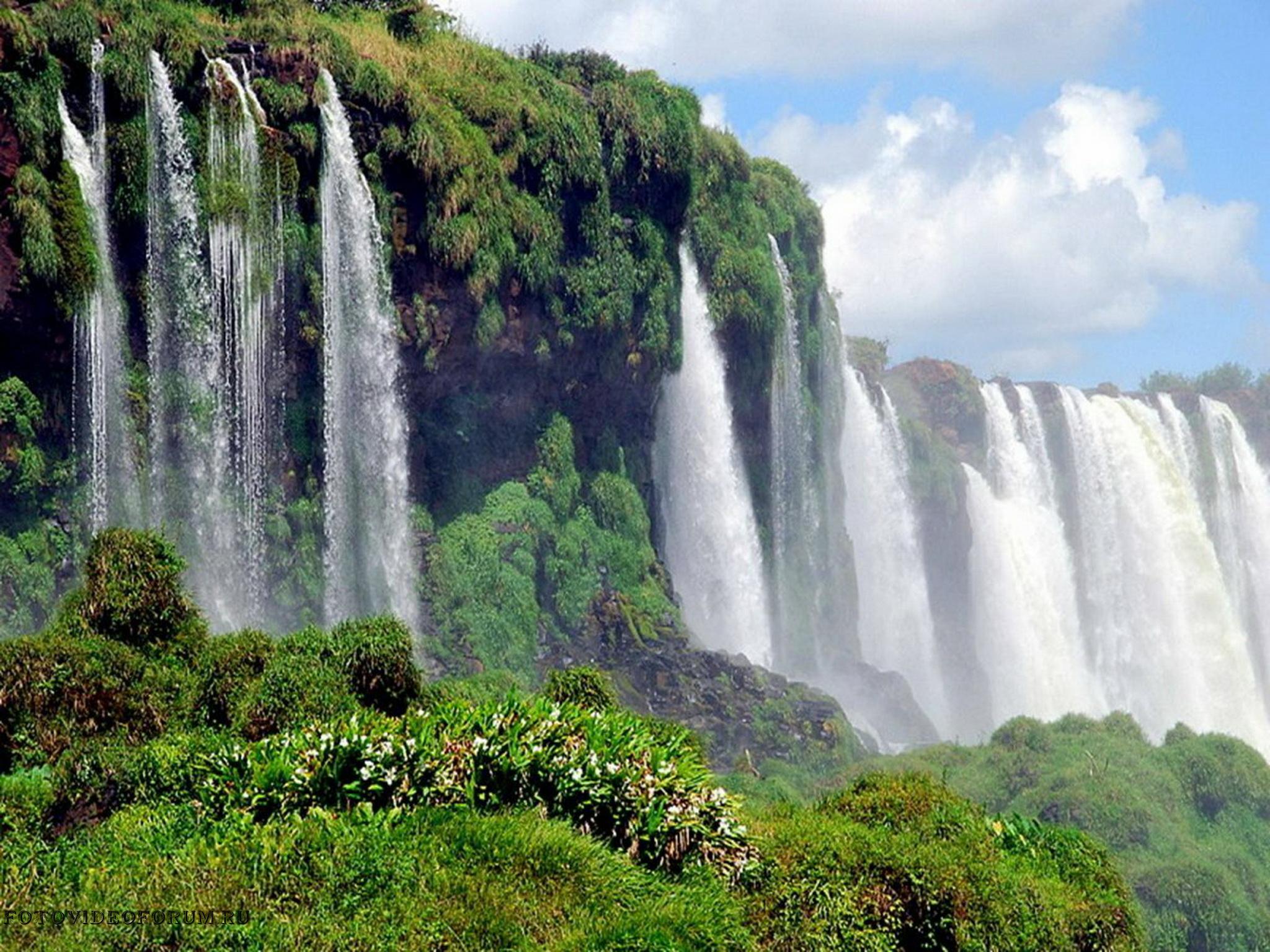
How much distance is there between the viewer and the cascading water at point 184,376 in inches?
964

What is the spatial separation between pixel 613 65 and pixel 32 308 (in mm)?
15625

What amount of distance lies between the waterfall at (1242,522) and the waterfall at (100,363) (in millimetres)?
40807

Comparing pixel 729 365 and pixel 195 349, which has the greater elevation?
pixel 729 365

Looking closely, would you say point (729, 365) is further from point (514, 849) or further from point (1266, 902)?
point (514, 849)

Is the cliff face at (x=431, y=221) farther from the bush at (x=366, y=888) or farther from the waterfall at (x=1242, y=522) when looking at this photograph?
the waterfall at (x=1242, y=522)

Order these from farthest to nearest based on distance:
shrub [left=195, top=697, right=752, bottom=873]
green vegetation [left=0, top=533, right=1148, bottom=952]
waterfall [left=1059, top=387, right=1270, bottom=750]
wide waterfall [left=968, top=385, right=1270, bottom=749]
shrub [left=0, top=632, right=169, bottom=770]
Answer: waterfall [left=1059, top=387, right=1270, bottom=750] → wide waterfall [left=968, top=385, right=1270, bottom=749] → shrub [left=0, top=632, right=169, bottom=770] → shrub [left=195, top=697, right=752, bottom=873] → green vegetation [left=0, top=533, right=1148, bottom=952]

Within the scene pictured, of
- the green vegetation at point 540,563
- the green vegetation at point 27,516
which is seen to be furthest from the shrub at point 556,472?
the green vegetation at point 27,516

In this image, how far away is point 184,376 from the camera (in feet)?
81.8

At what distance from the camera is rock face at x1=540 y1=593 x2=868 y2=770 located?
28328 mm

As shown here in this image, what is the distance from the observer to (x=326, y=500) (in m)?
27.0

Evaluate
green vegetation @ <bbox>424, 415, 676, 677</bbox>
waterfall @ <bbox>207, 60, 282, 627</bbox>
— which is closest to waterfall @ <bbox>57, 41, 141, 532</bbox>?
waterfall @ <bbox>207, 60, 282, 627</bbox>

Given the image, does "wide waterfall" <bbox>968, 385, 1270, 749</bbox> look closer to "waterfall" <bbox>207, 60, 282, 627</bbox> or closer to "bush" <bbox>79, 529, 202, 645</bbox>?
"waterfall" <bbox>207, 60, 282, 627</bbox>

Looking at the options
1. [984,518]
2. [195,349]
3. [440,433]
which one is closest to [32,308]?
[195,349]

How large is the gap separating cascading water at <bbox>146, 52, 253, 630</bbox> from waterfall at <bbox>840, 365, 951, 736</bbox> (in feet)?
84.7
